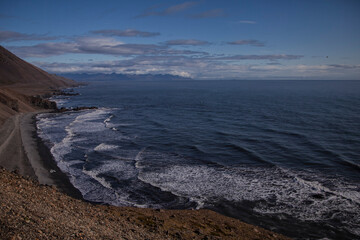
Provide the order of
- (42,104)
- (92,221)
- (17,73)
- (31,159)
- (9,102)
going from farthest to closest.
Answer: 1. (17,73)
2. (42,104)
3. (9,102)
4. (31,159)
5. (92,221)

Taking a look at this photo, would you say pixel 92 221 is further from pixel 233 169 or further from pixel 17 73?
pixel 17 73

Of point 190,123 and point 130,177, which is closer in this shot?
point 130,177

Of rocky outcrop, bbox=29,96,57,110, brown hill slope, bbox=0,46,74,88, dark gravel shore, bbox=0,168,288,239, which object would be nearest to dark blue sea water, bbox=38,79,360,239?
dark gravel shore, bbox=0,168,288,239

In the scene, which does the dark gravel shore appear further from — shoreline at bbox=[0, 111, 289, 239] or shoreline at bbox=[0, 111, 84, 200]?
shoreline at bbox=[0, 111, 84, 200]

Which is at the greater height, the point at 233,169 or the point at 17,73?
the point at 17,73

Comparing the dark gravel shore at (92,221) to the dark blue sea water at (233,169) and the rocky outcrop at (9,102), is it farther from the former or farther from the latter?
the rocky outcrop at (9,102)

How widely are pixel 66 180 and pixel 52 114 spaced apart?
4052 cm

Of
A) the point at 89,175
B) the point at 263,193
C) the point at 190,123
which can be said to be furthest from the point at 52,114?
the point at 263,193

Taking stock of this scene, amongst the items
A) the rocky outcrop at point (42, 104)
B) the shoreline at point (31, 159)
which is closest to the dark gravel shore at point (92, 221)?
the shoreline at point (31, 159)

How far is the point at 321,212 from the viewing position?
1530 centimetres

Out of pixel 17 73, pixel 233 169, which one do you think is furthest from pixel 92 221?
pixel 17 73

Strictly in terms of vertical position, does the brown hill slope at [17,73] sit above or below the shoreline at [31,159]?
above

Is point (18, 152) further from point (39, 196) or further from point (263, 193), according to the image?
point (263, 193)

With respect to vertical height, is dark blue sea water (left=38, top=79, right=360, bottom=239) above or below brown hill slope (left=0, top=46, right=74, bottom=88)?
below
